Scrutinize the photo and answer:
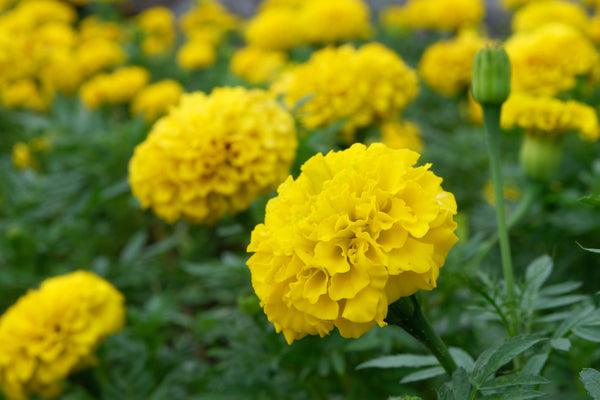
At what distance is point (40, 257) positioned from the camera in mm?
1711

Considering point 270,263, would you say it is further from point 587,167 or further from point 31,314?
point 587,167

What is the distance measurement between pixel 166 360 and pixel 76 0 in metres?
3.85

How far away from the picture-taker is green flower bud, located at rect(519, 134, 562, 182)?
4.00ft

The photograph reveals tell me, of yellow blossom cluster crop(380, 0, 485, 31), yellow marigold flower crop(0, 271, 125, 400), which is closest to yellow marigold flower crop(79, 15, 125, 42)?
yellow blossom cluster crop(380, 0, 485, 31)

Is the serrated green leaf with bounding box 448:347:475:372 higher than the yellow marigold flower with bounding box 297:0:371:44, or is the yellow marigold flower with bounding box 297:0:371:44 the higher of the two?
the serrated green leaf with bounding box 448:347:475:372

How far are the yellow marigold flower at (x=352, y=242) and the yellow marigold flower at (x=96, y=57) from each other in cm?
268

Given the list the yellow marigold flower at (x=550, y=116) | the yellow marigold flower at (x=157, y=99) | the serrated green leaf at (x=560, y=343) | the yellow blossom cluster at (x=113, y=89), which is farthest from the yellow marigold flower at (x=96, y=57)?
the serrated green leaf at (x=560, y=343)

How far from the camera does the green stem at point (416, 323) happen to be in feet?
2.03

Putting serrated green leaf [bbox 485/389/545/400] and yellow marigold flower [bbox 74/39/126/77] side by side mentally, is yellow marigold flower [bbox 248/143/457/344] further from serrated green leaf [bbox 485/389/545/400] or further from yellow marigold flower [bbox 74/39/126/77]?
yellow marigold flower [bbox 74/39/126/77]

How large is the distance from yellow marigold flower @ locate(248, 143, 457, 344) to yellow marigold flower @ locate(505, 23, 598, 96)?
100 cm

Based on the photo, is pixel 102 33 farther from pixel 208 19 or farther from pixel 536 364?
pixel 536 364

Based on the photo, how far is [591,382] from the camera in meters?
0.51

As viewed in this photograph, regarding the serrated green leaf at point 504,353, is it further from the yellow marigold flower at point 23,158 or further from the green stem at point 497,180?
the yellow marigold flower at point 23,158

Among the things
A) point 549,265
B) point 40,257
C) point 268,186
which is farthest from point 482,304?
point 40,257
